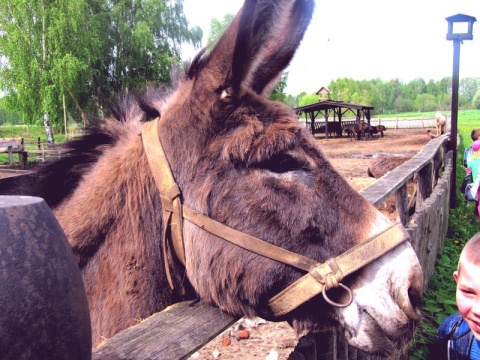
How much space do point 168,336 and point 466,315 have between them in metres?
1.37

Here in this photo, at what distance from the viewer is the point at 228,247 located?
1.69 metres

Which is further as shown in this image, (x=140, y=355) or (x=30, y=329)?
(x=140, y=355)

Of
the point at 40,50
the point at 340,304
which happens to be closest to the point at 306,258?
the point at 340,304

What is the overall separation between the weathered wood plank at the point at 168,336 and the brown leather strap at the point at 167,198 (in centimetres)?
31

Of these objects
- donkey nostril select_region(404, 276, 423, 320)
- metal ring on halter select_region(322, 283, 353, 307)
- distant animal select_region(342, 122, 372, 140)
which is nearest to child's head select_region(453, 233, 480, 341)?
donkey nostril select_region(404, 276, 423, 320)

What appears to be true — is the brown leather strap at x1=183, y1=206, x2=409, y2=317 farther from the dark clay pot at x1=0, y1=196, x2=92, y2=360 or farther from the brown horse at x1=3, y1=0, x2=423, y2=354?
the dark clay pot at x1=0, y1=196, x2=92, y2=360

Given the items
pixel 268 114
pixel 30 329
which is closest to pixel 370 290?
pixel 268 114

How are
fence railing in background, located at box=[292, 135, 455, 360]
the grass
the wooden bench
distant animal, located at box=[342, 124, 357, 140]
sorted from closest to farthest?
1. fence railing in background, located at box=[292, 135, 455, 360]
2. the grass
3. the wooden bench
4. distant animal, located at box=[342, 124, 357, 140]

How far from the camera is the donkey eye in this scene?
1712mm

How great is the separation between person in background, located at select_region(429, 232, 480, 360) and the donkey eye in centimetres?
86

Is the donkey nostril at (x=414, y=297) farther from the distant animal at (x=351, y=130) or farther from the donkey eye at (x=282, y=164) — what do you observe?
the distant animal at (x=351, y=130)

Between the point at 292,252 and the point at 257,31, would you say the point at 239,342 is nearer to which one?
the point at 292,252

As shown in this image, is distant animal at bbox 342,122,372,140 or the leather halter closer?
the leather halter

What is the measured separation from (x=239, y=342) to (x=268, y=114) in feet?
8.00
